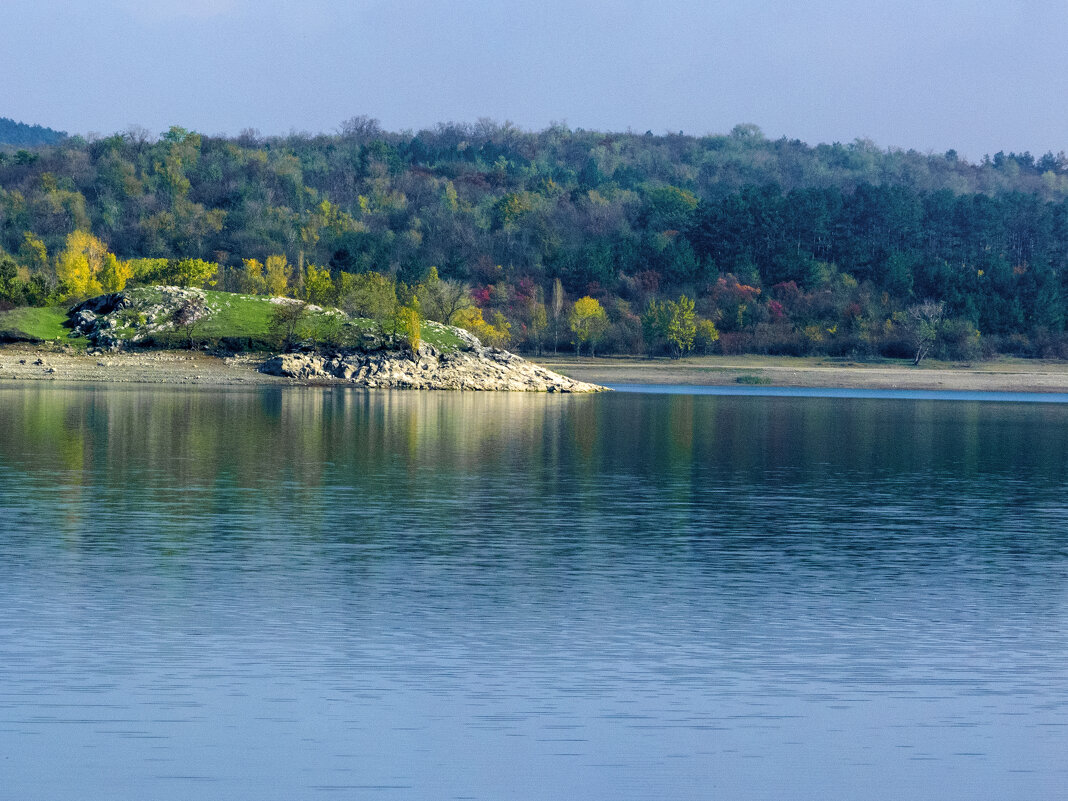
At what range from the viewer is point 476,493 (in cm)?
2972

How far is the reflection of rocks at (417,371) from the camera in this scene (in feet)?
303

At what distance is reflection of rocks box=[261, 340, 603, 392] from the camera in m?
92.5

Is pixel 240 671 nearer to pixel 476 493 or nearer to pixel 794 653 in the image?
pixel 794 653

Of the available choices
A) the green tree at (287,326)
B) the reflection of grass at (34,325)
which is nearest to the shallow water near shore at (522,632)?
the green tree at (287,326)

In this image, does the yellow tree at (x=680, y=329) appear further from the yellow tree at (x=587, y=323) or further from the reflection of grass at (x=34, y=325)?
the reflection of grass at (x=34, y=325)

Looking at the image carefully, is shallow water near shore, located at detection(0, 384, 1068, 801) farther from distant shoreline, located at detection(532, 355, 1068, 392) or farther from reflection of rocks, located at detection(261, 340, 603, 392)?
distant shoreline, located at detection(532, 355, 1068, 392)

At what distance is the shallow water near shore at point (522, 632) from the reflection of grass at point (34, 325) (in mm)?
60879

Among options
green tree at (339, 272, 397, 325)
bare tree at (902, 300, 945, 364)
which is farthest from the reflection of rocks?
bare tree at (902, 300, 945, 364)

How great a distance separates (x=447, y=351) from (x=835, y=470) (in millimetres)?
60728

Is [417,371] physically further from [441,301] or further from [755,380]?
[755,380]

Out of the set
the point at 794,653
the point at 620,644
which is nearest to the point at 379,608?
the point at 620,644

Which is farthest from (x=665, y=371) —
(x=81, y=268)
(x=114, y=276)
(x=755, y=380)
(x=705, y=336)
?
(x=81, y=268)

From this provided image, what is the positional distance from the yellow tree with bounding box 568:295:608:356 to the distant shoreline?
4870mm

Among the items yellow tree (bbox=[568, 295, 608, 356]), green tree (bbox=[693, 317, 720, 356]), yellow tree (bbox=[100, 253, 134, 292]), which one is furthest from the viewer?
yellow tree (bbox=[568, 295, 608, 356])
